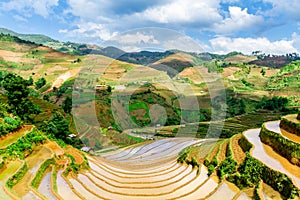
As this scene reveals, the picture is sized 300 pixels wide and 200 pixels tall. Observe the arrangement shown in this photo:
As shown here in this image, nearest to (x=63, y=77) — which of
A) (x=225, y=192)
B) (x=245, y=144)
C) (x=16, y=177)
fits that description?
(x=245, y=144)

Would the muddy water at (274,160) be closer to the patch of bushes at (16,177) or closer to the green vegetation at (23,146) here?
the patch of bushes at (16,177)

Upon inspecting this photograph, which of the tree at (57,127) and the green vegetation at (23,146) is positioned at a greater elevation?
the green vegetation at (23,146)

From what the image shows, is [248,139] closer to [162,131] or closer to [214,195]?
[214,195]

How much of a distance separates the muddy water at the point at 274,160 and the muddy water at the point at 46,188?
902 centimetres

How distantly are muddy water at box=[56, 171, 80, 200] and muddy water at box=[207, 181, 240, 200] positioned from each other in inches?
226

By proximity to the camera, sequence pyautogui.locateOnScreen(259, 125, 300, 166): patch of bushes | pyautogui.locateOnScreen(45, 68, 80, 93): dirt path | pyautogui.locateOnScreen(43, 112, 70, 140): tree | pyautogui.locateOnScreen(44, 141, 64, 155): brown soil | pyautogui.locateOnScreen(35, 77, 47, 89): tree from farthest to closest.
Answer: pyautogui.locateOnScreen(45, 68, 80, 93): dirt path
pyautogui.locateOnScreen(35, 77, 47, 89): tree
pyautogui.locateOnScreen(43, 112, 70, 140): tree
pyautogui.locateOnScreen(44, 141, 64, 155): brown soil
pyautogui.locateOnScreen(259, 125, 300, 166): patch of bushes

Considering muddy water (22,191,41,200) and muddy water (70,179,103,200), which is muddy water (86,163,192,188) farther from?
muddy water (22,191,41,200)

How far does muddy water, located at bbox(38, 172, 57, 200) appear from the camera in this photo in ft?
35.6

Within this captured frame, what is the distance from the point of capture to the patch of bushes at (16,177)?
1064 centimetres

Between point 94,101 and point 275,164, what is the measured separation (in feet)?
131

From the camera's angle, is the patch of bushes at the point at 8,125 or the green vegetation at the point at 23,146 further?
the patch of bushes at the point at 8,125

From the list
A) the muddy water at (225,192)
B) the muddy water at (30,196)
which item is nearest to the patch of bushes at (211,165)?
the muddy water at (225,192)

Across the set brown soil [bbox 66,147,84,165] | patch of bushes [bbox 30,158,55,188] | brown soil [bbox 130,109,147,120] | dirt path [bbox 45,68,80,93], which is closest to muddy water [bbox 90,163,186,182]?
brown soil [bbox 66,147,84,165]

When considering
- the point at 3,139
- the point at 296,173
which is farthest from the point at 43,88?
the point at 296,173
